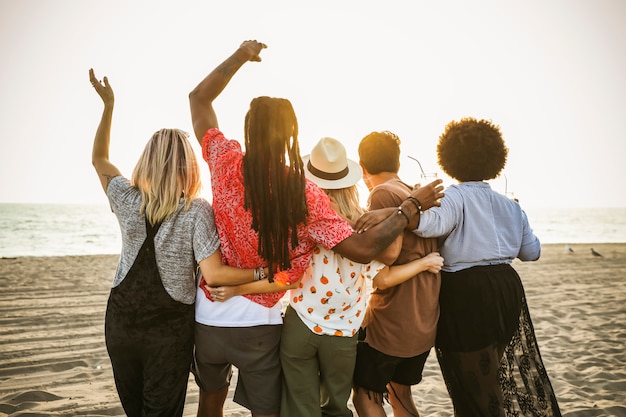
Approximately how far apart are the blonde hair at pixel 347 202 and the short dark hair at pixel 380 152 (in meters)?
0.28

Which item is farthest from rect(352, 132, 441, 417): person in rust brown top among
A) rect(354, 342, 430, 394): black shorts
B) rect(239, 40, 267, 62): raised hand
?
rect(239, 40, 267, 62): raised hand

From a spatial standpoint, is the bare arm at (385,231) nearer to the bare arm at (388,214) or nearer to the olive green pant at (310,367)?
the bare arm at (388,214)

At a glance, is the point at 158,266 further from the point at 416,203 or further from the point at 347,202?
the point at 416,203

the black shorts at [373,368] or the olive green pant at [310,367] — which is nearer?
the olive green pant at [310,367]

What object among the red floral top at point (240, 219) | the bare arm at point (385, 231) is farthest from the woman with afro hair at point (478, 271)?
the red floral top at point (240, 219)

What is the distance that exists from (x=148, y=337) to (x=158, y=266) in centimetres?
35

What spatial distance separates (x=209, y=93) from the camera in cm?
230

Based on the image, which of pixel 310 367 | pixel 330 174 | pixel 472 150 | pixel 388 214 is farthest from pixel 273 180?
pixel 472 150

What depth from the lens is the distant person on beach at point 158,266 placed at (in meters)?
2.11

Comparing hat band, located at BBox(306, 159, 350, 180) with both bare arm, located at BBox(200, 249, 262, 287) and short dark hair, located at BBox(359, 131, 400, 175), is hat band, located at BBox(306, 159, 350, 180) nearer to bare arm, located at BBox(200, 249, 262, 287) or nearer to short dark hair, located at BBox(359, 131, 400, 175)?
short dark hair, located at BBox(359, 131, 400, 175)

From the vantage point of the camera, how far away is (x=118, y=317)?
217cm

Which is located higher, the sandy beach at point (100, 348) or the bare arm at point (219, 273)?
the bare arm at point (219, 273)

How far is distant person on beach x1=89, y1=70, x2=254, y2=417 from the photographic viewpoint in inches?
83.2

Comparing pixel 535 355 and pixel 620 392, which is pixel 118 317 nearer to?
pixel 535 355
